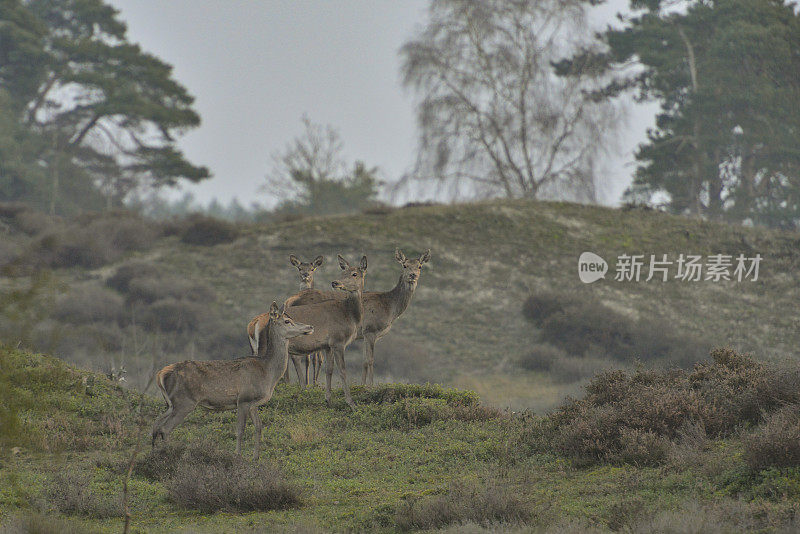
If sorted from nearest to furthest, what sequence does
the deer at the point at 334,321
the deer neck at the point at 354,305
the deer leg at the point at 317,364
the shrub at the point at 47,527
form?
the shrub at the point at 47,527
the deer at the point at 334,321
the deer neck at the point at 354,305
the deer leg at the point at 317,364

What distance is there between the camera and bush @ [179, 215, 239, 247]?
33594 millimetres

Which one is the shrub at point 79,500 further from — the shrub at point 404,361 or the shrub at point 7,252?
the shrub at point 7,252

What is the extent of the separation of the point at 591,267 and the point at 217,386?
24133mm

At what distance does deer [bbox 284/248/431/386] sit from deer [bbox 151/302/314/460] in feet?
11.6

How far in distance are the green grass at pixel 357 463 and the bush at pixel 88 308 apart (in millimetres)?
11318

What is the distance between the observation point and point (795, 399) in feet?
31.5

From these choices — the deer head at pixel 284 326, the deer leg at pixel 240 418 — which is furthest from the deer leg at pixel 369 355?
the deer leg at pixel 240 418

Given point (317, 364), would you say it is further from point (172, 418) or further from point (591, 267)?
point (591, 267)

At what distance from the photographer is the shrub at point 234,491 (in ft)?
28.6

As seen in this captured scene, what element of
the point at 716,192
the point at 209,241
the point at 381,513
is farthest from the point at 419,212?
the point at 381,513

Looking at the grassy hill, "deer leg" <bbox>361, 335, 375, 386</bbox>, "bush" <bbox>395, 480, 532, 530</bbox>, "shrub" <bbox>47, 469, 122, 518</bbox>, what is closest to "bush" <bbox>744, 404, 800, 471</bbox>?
"bush" <bbox>395, 480, 532, 530</bbox>

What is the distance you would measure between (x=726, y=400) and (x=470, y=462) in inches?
135

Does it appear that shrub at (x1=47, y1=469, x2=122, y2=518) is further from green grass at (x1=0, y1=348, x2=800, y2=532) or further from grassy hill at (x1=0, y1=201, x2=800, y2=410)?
grassy hill at (x1=0, y1=201, x2=800, y2=410)

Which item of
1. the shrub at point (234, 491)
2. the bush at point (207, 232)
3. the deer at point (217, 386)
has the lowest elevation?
the shrub at point (234, 491)
